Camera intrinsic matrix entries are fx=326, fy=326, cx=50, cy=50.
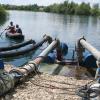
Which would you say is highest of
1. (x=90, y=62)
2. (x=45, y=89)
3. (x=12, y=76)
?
(x=12, y=76)

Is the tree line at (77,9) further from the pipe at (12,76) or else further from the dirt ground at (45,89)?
the dirt ground at (45,89)

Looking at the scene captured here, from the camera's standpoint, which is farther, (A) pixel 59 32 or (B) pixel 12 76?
(A) pixel 59 32

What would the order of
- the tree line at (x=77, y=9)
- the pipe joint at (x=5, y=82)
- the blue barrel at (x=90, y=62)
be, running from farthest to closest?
the tree line at (x=77, y=9)
the blue barrel at (x=90, y=62)
the pipe joint at (x=5, y=82)

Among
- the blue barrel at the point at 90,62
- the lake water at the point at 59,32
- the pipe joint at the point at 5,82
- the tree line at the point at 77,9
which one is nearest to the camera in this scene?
the pipe joint at the point at 5,82

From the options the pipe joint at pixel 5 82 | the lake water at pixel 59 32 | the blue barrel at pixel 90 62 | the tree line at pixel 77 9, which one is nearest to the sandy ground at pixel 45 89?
the pipe joint at pixel 5 82

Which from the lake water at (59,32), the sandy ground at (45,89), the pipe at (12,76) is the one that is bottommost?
the lake water at (59,32)

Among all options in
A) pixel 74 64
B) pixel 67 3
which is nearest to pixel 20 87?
pixel 74 64

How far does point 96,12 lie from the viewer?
139375mm

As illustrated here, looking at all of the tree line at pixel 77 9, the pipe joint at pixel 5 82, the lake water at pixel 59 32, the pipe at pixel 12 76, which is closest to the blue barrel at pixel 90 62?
the lake water at pixel 59 32

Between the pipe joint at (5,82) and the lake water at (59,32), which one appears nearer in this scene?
the pipe joint at (5,82)

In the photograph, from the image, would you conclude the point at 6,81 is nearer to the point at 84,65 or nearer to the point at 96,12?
the point at 84,65

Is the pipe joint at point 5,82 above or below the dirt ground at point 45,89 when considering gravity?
above

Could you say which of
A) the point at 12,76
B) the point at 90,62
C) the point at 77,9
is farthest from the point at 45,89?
the point at 77,9

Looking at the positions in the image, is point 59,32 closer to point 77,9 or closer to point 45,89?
point 45,89
